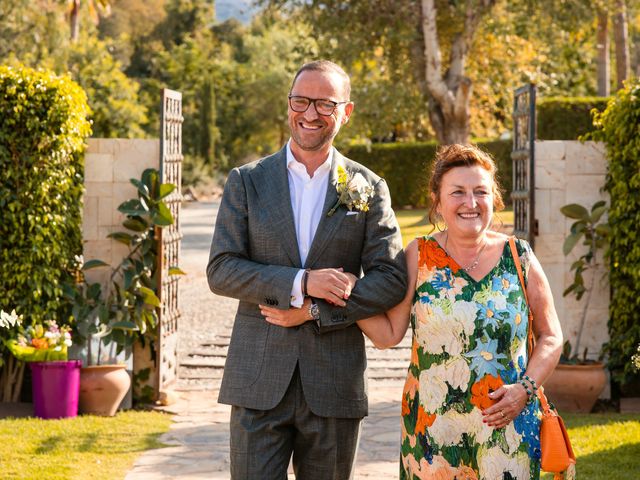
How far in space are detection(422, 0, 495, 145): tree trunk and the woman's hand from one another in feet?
50.3

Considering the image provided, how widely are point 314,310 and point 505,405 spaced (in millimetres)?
642

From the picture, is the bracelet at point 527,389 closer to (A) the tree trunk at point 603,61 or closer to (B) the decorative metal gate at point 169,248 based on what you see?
(B) the decorative metal gate at point 169,248

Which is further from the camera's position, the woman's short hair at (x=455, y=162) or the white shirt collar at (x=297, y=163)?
the white shirt collar at (x=297, y=163)

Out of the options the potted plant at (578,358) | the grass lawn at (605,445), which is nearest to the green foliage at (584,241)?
the potted plant at (578,358)

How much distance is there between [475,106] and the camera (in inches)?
939

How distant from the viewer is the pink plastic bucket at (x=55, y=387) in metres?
6.91

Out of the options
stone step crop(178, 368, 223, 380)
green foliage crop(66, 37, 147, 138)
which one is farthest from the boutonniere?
green foliage crop(66, 37, 147, 138)

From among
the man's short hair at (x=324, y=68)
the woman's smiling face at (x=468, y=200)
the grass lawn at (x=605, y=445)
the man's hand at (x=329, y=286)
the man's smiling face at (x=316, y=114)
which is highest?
the man's short hair at (x=324, y=68)

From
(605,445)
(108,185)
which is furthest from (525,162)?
(108,185)

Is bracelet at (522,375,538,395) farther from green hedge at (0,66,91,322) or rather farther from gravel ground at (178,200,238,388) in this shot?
gravel ground at (178,200,238,388)

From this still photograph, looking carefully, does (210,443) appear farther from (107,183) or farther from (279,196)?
(279,196)

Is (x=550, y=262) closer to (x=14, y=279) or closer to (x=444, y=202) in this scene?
(x=14, y=279)

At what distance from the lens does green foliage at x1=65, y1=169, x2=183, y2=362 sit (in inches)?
285

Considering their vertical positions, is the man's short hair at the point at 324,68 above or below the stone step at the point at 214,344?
above
